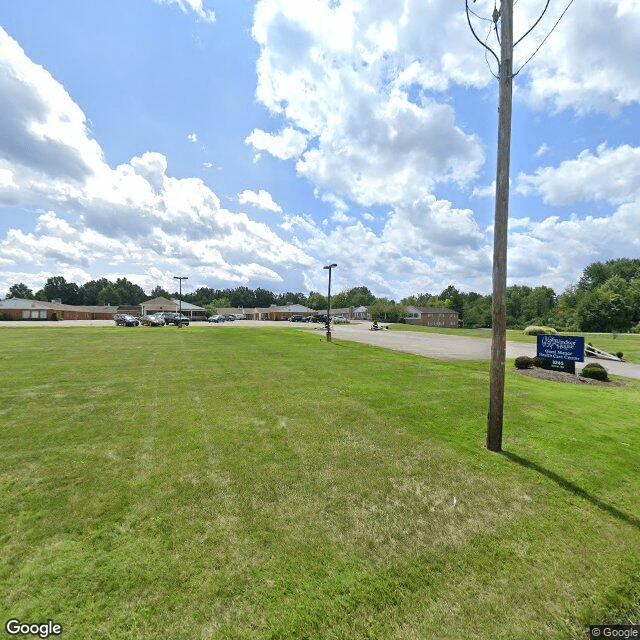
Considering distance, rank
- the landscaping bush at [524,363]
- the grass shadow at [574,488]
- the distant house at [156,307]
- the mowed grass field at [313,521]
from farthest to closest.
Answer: the distant house at [156,307]
the landscaping bush at [524,363]
the grass shadow at [574,488]
the mowed grass field at [313,521]

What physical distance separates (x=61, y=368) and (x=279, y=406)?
970cm

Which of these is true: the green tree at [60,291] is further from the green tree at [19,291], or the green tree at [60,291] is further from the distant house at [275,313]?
the distant house at [275,313]

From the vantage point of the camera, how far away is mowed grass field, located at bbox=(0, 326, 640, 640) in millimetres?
2738

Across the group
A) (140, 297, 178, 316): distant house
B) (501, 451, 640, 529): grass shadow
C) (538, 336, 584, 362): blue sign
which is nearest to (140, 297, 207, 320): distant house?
(140, 297, 178, 316): distant house

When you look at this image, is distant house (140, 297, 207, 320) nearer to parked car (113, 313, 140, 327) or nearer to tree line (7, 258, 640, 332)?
tree line (7, 258, 640, 332)

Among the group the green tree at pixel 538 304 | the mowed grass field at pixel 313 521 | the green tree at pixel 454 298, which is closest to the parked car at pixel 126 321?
the mowed grass field at pixel 313 521

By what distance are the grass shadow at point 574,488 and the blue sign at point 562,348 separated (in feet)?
33.6

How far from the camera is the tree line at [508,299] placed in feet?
204

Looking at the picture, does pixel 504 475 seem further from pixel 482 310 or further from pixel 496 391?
pixel 482 310


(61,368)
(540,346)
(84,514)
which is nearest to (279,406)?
(84,514)

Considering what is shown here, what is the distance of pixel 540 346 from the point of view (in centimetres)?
1484

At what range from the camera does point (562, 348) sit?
45.5 feet

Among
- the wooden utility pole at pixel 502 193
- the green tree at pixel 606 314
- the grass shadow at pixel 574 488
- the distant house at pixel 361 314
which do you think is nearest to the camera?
the grass shadow at pixel 574 488

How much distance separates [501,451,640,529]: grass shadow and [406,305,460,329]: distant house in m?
106
